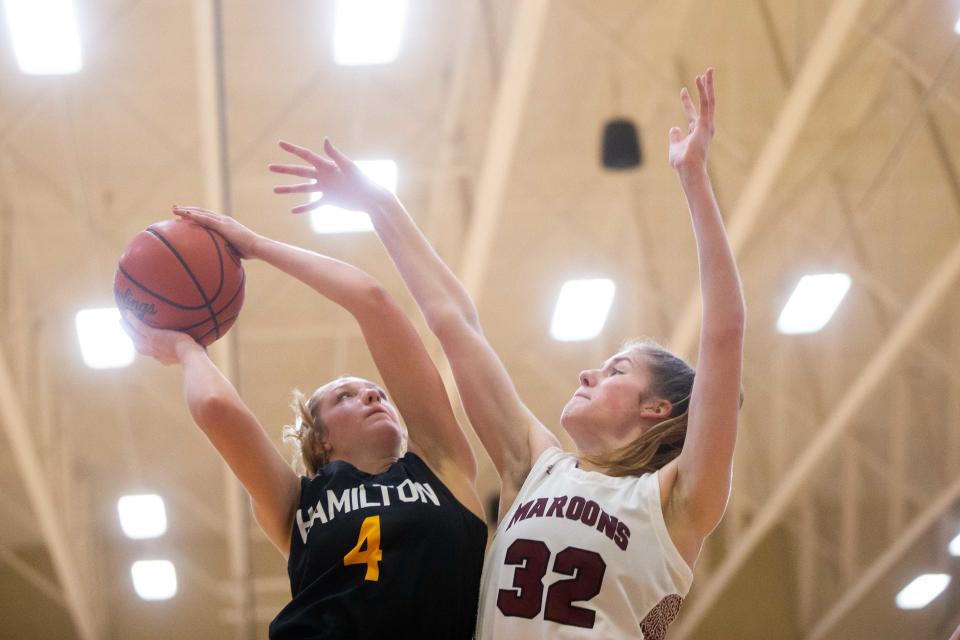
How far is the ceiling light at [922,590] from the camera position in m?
15.4

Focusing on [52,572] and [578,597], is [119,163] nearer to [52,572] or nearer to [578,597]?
[52,572]

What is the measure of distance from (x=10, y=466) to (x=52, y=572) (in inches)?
74.6

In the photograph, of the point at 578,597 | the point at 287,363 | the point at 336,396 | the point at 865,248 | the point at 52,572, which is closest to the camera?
the point at 578,597

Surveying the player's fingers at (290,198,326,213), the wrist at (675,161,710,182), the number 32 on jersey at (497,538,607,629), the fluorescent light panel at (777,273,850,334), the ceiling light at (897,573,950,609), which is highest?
the fluorescent light panel at (777,273,850,334)

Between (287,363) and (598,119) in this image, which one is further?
(287,363)

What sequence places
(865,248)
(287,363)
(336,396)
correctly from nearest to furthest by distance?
(336,396) → (865,248) → (287,363)

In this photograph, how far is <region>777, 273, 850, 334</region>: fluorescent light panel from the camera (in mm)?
11148

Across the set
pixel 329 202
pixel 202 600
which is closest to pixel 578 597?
pixel 329 202

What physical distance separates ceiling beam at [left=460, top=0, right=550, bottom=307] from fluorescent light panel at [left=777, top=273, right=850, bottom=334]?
11.2ft

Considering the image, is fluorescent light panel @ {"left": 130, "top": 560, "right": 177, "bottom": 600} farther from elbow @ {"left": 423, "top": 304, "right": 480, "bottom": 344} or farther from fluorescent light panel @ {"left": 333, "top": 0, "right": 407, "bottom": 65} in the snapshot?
elbow @ {"left": 423, "top": 304, "right": 480, "bottom": 344}

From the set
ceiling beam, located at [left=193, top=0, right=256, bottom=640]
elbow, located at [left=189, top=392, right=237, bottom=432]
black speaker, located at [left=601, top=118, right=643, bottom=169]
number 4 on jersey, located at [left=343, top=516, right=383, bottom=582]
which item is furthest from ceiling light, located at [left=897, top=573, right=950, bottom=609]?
elbow, located at [left=189, top=392, right=237, bottom=432]

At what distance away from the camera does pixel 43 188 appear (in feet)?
34.2

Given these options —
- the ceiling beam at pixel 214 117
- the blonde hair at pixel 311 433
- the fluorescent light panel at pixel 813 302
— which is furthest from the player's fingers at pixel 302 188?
the fluorescent light panel at pixel 813 302

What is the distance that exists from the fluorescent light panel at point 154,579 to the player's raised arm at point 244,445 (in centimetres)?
1237
